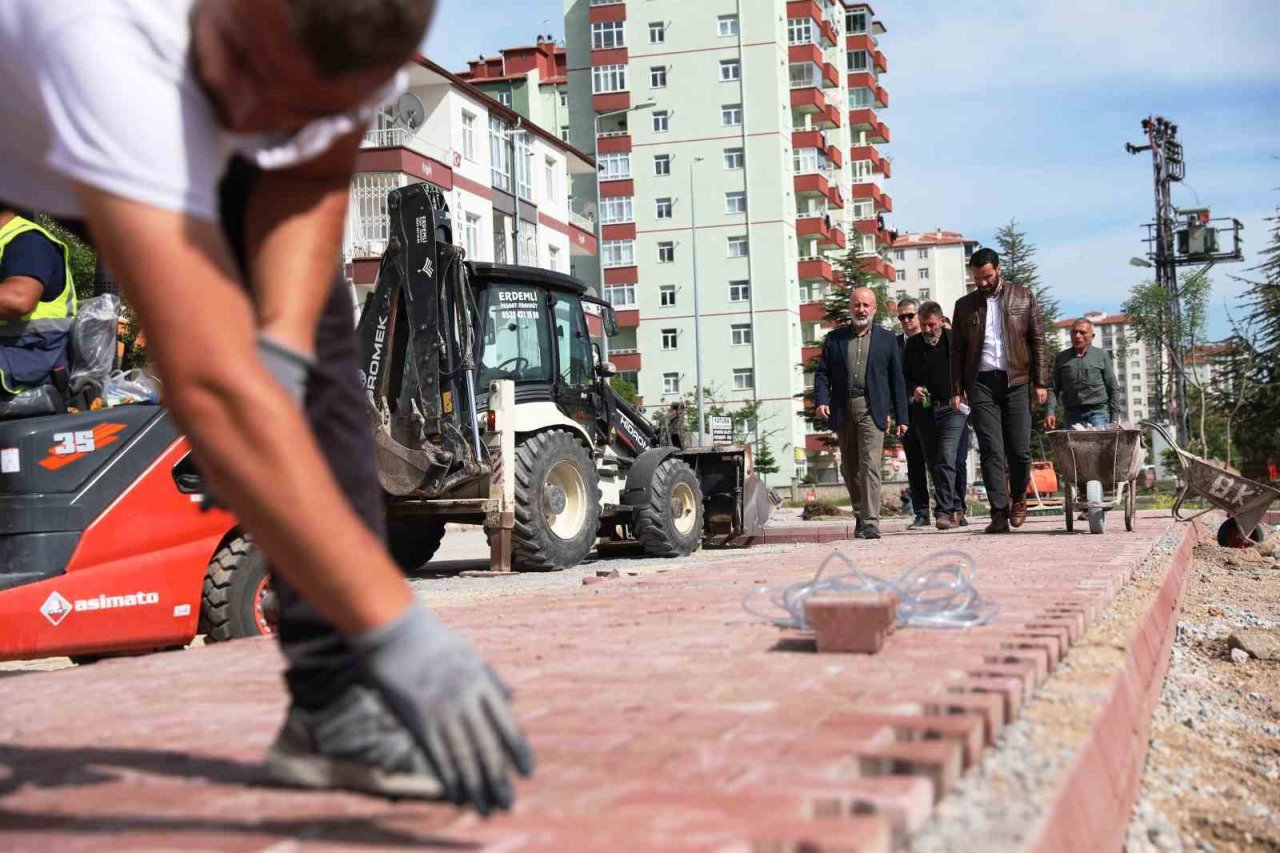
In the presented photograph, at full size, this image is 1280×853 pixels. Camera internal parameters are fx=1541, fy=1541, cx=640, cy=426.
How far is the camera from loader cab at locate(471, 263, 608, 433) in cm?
1370

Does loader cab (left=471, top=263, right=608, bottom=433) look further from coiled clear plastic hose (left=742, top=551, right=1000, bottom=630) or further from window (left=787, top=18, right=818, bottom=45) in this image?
window (left=787, top=18, right=818, bottom=45)

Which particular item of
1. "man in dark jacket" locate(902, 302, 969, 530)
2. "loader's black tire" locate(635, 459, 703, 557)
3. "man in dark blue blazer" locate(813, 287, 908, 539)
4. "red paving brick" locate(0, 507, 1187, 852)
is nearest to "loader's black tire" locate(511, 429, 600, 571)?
"loader's black tire" locate(635, 459, 703, 557)

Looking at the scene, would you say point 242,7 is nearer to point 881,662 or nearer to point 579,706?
point 579,706

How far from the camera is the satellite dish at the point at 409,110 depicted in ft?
152

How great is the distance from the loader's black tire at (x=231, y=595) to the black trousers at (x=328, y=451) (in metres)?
4.52

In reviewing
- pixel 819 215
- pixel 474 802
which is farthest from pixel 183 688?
pixel 819 215

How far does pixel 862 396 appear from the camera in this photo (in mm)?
13492

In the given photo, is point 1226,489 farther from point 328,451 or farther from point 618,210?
point 618,210

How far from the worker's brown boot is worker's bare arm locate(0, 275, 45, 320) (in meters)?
8.26

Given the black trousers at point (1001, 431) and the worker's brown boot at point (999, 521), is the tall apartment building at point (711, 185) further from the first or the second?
the black trousers at point (1001, 431)

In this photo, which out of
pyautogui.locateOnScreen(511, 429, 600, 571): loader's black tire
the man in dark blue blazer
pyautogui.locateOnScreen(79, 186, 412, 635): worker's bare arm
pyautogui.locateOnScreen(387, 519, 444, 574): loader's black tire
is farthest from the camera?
pyautogui.locateOnScreen(387, 519, 444, 574): loader's black tire

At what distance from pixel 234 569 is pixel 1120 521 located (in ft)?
33.8

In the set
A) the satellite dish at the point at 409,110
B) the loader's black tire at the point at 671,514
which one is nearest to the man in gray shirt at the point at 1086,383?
the loader's black tire at the point at 671,514

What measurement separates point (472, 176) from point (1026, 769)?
50.2 meters
